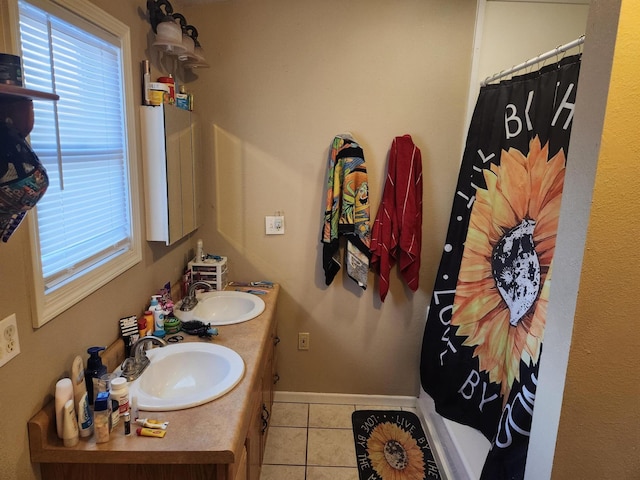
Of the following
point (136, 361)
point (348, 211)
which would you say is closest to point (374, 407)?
point (348, 211)

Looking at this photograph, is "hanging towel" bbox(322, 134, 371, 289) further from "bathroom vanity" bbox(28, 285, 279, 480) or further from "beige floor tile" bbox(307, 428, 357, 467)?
"bathroom vanity" bbox(28, 285, 279, 480)

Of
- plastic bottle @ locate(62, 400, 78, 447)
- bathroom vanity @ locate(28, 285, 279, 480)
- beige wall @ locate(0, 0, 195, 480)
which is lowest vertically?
bathroom vanity @ locate(28, 285, 279, 480)

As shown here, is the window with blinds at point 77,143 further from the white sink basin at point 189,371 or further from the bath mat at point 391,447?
the bath mat at point 391,447

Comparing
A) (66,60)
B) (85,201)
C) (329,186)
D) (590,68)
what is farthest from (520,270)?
(66,60)

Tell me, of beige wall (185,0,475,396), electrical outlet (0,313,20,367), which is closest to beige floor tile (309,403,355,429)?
beige wall (185,0,475,396)

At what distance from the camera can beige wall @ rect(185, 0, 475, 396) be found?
92.8 inches

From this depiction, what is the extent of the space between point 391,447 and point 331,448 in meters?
0.35

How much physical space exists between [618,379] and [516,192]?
835 millimetres

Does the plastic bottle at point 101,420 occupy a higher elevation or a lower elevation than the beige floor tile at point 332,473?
higher

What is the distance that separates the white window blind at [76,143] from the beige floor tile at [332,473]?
150 centimetres

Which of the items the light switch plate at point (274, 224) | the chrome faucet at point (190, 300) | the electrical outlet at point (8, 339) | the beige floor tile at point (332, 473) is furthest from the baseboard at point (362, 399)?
the electrical outlet at point (8, 339)

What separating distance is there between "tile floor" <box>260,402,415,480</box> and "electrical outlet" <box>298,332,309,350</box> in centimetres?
40

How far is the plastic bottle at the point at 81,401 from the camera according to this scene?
118cm

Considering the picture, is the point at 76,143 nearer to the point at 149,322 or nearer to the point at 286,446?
the point at 149,322
